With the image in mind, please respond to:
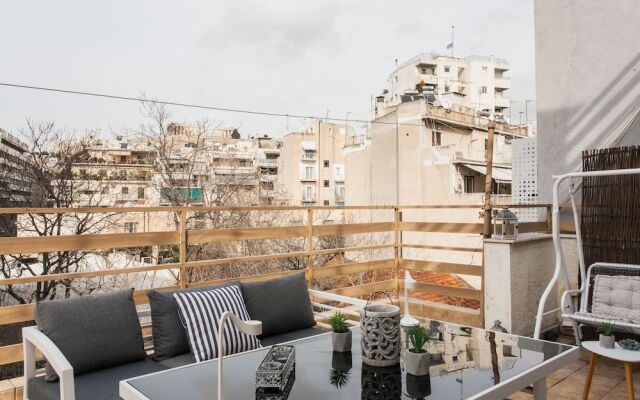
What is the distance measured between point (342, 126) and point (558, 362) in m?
28.1

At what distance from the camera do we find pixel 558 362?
6.64ft

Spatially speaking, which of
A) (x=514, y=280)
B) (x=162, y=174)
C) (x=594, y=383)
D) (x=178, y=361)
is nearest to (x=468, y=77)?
(x=162, y=174)

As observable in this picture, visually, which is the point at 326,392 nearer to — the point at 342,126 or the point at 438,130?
the point at 438,130

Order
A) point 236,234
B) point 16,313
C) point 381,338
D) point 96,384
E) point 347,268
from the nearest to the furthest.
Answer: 1. point 381,338
2. point 96,384
3. point 16,313
4. point 236,234
5. point 347,268

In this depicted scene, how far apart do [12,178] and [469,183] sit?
17.2 meters

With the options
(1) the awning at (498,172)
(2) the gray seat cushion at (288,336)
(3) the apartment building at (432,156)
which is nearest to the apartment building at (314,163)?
(3) the apartment building at (432,156)

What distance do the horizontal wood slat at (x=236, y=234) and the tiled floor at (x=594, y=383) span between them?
226 centimetres

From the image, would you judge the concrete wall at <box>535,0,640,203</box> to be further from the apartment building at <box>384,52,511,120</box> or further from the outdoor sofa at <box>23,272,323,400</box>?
the apartment building at <box>384,52,511,120</box>

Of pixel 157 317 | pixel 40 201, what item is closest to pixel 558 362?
pixel 157 317

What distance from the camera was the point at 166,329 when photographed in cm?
244

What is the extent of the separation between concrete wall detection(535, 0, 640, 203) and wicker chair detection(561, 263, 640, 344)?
1.64 metres

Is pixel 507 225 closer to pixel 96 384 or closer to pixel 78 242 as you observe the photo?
pixel 96 384

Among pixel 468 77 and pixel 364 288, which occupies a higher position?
pixel 468 77

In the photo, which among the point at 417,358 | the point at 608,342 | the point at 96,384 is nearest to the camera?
the point at 417,358
